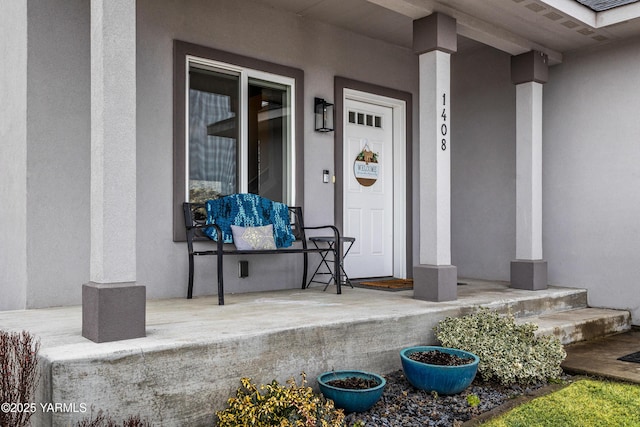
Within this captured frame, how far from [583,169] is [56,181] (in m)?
4.93

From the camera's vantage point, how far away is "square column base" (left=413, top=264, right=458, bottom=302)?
14.3 feet

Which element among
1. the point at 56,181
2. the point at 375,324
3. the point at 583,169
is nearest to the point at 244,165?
the point at 56,181

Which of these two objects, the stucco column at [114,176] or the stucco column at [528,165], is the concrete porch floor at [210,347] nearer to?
the stucco column at [114,176]

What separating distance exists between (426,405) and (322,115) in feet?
10.4

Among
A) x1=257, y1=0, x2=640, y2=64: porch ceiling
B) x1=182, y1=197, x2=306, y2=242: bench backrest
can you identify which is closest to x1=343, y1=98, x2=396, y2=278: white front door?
x1=257, y1=0, x2=640, y2=64: porch ceiling

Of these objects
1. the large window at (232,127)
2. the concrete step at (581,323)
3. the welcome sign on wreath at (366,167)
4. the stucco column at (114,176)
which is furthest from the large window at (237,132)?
the concrete step at (581,323)

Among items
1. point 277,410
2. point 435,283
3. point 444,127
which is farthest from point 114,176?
point 444,127

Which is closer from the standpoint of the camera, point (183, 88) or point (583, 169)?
point (183, 88)

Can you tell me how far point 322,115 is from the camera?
213 inches

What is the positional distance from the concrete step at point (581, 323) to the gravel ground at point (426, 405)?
39.0 inches

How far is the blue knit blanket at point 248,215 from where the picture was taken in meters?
4.49

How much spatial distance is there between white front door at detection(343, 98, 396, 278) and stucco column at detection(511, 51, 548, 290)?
1.35 metres

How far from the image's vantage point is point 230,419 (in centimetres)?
260

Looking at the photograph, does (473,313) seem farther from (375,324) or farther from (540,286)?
(540,286)
